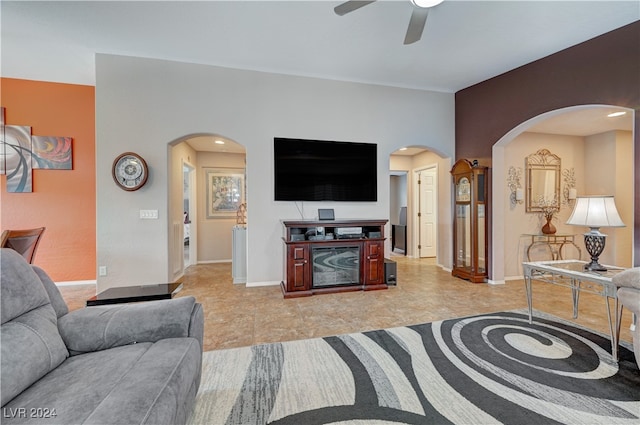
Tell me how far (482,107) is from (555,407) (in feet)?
14.2

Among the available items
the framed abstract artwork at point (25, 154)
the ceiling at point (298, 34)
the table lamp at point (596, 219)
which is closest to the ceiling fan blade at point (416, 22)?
the ceiling at point (298, 34)

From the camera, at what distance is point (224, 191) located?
6.12 metres

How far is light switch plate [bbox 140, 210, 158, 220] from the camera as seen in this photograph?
3742 millimetres

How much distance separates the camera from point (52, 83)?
414 cm

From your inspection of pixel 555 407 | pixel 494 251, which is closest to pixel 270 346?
pixel 555 407

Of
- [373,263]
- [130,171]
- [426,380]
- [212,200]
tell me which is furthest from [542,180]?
[130,171]

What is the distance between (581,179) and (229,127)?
6525 millimetres

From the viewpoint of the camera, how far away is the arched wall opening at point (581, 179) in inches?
186

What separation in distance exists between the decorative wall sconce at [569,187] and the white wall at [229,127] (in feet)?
8.38

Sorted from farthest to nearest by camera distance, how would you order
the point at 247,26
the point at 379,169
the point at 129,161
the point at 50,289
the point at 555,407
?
the point at 379,169 → the point at 129,161 → the point at 247,26 → the point at 555,407 → the point at 50,289

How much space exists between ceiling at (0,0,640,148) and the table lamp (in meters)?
1.98

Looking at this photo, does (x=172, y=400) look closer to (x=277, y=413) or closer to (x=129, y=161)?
(x=277, y=413)

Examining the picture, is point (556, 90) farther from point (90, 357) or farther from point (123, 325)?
point (90, 357)

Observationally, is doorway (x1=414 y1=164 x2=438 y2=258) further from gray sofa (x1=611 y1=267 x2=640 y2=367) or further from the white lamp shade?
gray sofa (x1=611 y1=267 x2=640 y2=367)
